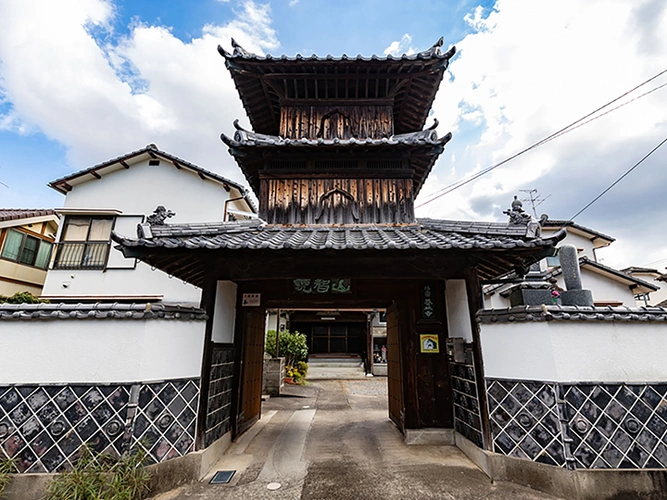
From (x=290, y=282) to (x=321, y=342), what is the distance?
17.1 m

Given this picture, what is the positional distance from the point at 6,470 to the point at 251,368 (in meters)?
4.18

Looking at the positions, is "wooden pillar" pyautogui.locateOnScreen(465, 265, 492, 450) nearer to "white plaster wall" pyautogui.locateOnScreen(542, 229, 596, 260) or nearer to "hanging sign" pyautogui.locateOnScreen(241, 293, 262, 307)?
"hanging sign" pyautogui.locateOnScreen(241, 293, 262, 307)

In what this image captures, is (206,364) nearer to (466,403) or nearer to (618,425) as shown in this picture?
(466,403)

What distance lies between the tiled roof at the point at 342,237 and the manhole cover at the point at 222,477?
351 centimetres

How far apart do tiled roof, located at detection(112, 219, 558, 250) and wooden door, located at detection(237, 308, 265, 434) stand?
6.18 feet

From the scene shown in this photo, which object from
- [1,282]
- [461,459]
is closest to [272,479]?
[461,459]

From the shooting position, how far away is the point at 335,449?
20.2 feet

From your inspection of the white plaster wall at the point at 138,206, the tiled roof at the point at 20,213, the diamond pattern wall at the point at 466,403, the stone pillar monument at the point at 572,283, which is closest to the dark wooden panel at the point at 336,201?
the stone pillar monument at the point at 572,283

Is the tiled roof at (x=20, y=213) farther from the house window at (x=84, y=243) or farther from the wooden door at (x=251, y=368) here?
the wooden door at (x=251, y=368)

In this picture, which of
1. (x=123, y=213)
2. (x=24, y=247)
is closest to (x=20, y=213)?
(x=24, y=247)

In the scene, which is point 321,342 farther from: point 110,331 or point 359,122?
point 110,331

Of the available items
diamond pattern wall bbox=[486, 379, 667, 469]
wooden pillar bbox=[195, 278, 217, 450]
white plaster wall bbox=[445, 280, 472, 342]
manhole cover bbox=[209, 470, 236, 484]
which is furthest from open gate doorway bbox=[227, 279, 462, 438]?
diamond pattern wall bbox=[486, 379, 667, 469]

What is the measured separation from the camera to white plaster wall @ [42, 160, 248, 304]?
44.0 ft

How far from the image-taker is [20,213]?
15172mm
